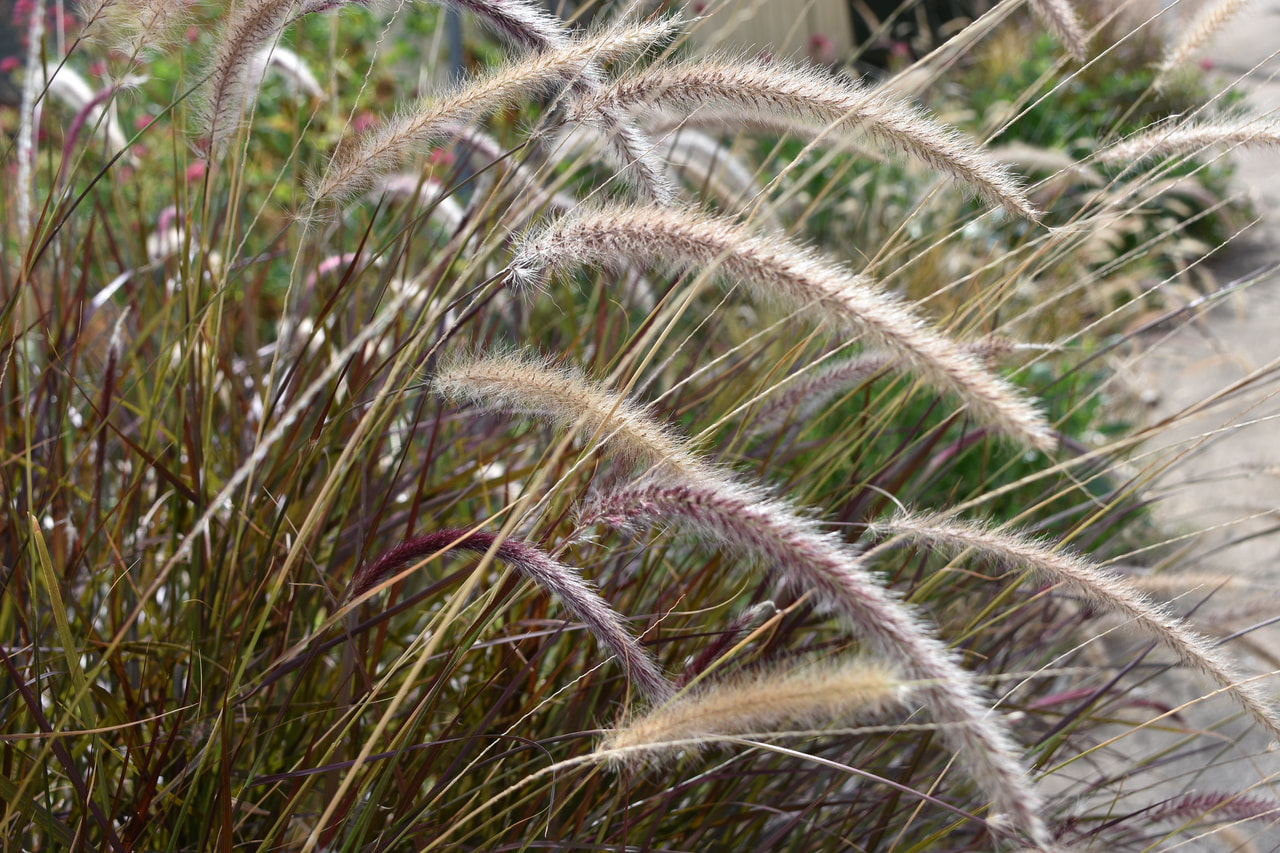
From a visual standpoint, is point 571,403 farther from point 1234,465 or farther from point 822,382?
point 1234,465

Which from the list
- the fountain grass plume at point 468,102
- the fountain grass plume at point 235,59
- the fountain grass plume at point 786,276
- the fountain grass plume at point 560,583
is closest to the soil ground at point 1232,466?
the fountain grass plume at point 786,276

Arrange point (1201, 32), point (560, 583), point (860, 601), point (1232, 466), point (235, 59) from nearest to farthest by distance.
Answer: point (860, 601)
point (560, 583)
point (235, 59)
point (1201, 32)
point (1232, 466)

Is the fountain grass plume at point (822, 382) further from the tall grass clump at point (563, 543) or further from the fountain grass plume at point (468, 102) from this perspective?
the fountain grass plume at point (468, 102)

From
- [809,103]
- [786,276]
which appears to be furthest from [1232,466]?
[786,276]

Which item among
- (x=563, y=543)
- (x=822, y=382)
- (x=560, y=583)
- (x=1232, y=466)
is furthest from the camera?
(x=1232, y=466)

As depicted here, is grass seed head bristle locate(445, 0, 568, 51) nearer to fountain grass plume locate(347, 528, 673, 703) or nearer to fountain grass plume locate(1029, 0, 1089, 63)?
fountain grass plume locate(347, 528, 673, 703)

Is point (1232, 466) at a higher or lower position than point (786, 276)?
lower

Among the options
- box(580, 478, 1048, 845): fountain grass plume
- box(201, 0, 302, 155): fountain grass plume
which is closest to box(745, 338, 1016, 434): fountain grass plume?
box(580, 478, 1048, 845): fountain grass plume
